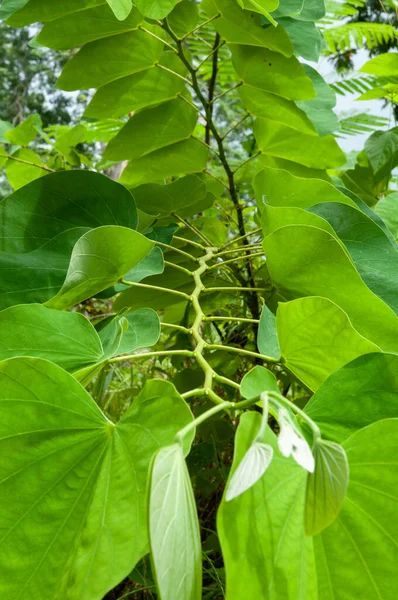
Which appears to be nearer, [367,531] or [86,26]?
[367,531]

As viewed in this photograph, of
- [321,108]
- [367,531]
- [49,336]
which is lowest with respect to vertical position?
[367,531]

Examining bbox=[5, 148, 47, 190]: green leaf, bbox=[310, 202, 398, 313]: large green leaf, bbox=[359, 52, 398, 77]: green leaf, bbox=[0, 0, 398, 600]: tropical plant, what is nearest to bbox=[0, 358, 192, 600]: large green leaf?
bbox=[0, 0, 398, 600]: tropical plant

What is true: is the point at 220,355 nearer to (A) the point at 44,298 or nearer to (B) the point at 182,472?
(A) the point at 44,298

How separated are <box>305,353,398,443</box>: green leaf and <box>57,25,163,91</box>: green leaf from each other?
0.45 metres

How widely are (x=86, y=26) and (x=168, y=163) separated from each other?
0.69ft

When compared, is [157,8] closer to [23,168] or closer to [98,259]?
[98,259]

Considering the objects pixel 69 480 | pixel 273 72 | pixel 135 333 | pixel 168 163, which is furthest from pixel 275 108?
pixel 69 480

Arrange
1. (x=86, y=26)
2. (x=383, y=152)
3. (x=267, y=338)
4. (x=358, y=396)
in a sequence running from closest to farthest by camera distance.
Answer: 1. (x=358, y=396)
2. (x=267, y=338)
3. (x=86, y=26)
4. (x=383, y=152)

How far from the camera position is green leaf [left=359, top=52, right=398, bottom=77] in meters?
0.88

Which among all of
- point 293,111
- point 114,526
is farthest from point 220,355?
point 114,526

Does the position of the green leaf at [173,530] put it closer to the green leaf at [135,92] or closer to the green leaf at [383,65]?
the green leaf at [135,92]

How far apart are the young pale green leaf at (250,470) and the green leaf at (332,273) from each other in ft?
0.71

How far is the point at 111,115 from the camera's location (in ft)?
2.26

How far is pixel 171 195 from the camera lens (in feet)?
2.20
